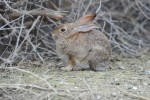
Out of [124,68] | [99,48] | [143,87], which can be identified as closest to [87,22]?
[99,48]

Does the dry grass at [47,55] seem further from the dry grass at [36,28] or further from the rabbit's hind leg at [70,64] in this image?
the rabbit's hind leg at [70,64]

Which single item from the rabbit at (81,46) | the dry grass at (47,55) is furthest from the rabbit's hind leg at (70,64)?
the dry grass at (47,55)

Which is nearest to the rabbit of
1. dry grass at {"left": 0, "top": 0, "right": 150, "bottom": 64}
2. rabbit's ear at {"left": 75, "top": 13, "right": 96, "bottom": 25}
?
rabbit's ear at {"left": 75, "top": 13, "right": 96, "bottom": 25}

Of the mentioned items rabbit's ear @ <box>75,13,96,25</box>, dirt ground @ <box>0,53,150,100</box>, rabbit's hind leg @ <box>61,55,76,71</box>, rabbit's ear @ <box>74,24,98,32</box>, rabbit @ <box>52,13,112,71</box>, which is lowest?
dirt ground @ <box>0,53,150,100</box>

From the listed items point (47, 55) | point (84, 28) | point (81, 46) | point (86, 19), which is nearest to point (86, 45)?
point (81, 46)

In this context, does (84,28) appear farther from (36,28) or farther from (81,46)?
(36,28)

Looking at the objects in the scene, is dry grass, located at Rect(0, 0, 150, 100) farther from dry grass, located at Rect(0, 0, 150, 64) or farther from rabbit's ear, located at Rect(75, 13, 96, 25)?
rabbit's ear, located at Rect(75, 13, 96, 25)

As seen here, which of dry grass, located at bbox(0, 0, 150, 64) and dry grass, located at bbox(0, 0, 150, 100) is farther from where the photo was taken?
dry grass, located at bbox(0, 0, 150, 64)

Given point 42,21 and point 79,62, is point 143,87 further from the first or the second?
point 42,21
